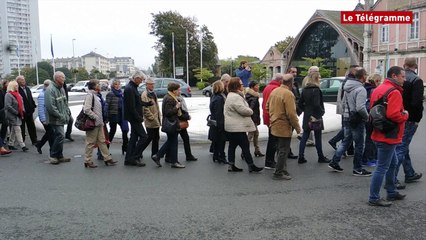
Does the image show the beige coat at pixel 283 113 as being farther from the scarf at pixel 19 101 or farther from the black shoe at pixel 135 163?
the scarf at pixel 19 101

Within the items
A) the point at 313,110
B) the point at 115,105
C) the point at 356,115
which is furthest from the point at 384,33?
the point at 115,105

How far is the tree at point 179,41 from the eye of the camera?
6241cm

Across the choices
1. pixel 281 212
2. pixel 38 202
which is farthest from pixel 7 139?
pixel 281 212

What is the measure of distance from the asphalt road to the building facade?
30345mm

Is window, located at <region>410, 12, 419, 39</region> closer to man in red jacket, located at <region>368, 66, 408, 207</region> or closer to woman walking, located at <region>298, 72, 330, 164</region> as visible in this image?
woman walking, located at <region>298, 72, 330, 164</region>

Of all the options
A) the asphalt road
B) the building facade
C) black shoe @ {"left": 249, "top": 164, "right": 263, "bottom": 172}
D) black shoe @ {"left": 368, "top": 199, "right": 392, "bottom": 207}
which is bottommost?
the asphalt road

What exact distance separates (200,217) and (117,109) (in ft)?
14.3

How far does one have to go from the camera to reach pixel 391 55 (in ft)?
129

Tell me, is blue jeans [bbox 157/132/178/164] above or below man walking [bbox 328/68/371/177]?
below

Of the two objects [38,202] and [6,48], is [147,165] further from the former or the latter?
[6,48]

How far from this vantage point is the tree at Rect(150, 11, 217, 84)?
2457 inches

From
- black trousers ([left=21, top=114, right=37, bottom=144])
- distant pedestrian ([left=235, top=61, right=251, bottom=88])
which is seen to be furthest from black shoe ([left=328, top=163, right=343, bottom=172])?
black trousers ([left=21, top=114, right=37, bottom=144])

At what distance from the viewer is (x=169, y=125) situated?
7.52 metres

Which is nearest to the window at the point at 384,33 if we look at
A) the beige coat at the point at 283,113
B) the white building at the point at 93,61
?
the beige coat at the point at 283,113
